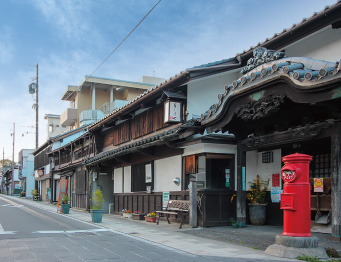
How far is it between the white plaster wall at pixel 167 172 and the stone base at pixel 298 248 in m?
7.16

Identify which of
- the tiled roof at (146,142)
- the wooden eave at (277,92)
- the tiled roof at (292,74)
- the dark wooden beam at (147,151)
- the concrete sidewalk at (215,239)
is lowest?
the concrete sidewalk at (215,239)

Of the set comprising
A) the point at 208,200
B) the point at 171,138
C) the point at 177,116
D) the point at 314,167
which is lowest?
the point at 208,200

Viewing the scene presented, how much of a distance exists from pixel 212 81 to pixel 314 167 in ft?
17.1

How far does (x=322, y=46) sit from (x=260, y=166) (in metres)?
4.73

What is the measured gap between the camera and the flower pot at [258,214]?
Result: 43.1ft

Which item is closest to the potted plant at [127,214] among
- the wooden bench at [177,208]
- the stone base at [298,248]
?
the wooden bench at [177,208]

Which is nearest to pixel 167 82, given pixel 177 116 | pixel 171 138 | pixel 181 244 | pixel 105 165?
pixel 177 116

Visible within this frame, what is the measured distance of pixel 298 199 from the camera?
8188 millimetres

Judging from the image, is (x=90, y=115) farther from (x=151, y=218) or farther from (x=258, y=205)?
(x=258, y=205)

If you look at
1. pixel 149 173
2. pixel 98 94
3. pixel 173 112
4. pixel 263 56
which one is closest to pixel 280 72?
pixel 263 56

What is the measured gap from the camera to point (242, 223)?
12633mm

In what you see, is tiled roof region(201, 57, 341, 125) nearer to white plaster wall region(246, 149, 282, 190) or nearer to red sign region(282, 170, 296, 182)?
red sign region(282, 170, 296, 182)

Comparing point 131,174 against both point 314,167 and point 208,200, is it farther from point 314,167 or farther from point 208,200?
point 314,167

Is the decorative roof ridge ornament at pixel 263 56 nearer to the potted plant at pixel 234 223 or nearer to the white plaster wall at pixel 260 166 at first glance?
the white plaster wall at pixel 260 166
